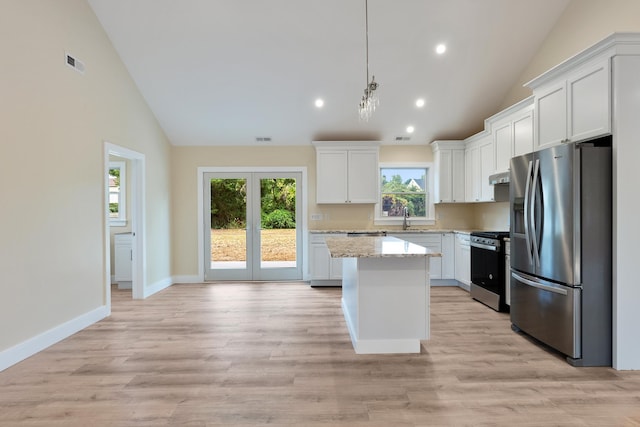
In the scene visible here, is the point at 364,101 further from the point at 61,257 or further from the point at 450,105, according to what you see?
the point at 61,257

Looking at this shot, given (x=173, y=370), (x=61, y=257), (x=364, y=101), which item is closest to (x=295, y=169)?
(x=364, y=101)

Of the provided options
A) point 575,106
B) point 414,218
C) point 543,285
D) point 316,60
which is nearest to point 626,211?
point 543,285

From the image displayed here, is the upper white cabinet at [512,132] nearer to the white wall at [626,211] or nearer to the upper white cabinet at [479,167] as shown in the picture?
the upper white cabinet at [479,167]

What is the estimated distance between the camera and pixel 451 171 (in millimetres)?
5988

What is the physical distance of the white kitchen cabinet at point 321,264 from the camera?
5.78 m

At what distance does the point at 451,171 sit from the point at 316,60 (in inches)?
118

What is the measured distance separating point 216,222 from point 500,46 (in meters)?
5.19

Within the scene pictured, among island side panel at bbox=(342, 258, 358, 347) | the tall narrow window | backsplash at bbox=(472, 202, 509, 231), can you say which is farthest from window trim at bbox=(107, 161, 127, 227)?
backsplash at bbox=(472, 202, 509, 231)

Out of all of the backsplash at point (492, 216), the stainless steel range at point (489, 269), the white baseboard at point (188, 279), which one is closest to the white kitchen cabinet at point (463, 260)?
the stainless steel range at point (489, 269)

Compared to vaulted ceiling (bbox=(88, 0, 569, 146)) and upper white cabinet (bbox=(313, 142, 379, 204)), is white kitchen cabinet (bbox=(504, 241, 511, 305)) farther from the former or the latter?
vaulted ceiling (bbox=(88, 0, 569, 146))

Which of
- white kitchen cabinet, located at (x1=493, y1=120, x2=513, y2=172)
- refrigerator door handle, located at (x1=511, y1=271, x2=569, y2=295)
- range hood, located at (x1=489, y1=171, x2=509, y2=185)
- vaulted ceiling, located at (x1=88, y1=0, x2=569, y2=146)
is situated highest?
vaulted ceiling, located at (x1=88, y1=0, x2=569, y2=146)

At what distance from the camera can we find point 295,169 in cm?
625

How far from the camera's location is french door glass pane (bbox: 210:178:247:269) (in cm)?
622

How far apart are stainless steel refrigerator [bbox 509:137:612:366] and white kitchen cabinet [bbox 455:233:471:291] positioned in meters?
2.17
